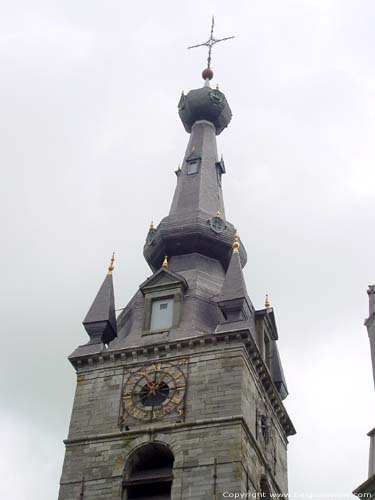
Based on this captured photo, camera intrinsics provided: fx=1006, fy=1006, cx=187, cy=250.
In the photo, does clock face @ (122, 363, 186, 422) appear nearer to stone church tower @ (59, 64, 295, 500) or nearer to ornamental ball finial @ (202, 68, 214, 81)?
stone church tower @ (59, 64, 295, 500)

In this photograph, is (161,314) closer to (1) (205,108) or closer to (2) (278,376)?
(2) (278,376)

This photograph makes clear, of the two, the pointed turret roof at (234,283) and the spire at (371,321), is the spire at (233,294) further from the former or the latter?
the spire at (371,321)

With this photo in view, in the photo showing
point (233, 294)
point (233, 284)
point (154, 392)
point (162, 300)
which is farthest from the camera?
point (162, 300)

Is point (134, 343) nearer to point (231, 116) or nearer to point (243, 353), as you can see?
point (243, 353)

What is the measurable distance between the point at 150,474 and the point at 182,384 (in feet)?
11.5

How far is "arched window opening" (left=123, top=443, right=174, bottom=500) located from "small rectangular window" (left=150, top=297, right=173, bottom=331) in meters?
5.68

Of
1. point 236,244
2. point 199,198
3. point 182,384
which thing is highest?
point 199,198

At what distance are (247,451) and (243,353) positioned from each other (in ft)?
12.7

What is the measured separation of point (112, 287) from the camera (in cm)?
4175

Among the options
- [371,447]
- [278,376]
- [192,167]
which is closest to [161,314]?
[278,376]

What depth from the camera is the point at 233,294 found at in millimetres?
38656

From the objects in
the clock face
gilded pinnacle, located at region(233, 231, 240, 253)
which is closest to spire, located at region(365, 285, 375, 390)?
the clock face

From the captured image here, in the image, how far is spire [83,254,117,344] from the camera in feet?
130

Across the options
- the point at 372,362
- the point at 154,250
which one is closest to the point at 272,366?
the point at 154,250
